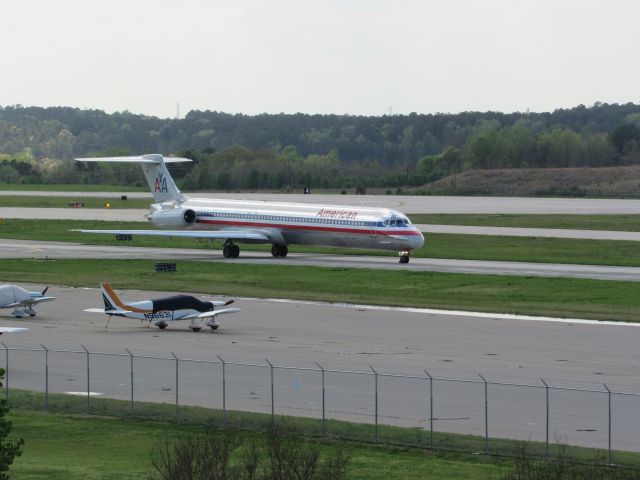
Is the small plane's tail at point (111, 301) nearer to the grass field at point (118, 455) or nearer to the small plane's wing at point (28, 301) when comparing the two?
the small plane's wing at point (28, 301)

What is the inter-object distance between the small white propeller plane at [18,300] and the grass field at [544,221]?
6196 cm

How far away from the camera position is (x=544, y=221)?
116 metres

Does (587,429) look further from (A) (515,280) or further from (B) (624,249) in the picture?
(B) (624,249)

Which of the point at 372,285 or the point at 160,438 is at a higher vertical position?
the point at 160,438

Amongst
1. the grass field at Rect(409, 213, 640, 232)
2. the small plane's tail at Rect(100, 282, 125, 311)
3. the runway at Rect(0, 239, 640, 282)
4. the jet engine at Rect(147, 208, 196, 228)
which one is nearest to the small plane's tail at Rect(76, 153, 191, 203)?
the jet engine at Rect(147, 208, 196, 228)

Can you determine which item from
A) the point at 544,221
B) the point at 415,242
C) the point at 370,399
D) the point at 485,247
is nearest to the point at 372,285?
the point at 415,242

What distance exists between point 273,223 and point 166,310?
29.2 meters

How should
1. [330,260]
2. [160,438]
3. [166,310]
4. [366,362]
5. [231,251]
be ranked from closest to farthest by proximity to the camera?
[160,438] < [366,362] < [166,310] < [330,260] < [231,251]

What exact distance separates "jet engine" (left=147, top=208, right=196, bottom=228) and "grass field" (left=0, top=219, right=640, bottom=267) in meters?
3.41

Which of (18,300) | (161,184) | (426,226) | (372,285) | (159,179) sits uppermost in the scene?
(159,179)

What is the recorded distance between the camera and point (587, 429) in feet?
107

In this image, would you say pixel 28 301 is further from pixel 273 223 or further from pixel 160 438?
pixel 273 223

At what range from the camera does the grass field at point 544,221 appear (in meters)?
109

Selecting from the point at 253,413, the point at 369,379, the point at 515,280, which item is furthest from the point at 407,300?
the point at 253,413
